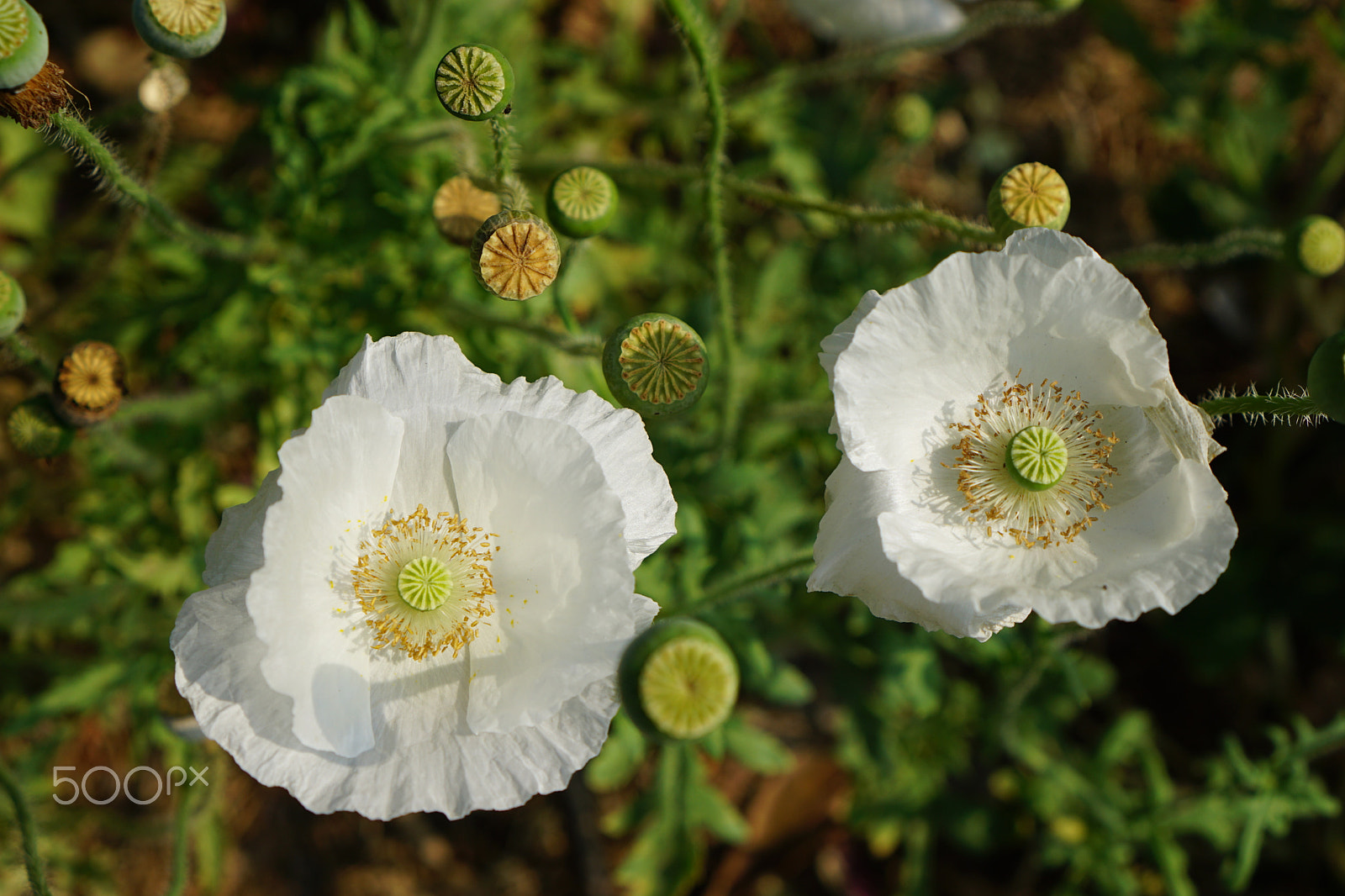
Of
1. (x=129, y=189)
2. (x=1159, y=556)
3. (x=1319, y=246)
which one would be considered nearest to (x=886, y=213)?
(x=1159, y=556)

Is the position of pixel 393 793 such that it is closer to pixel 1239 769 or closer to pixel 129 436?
pixel 129 436

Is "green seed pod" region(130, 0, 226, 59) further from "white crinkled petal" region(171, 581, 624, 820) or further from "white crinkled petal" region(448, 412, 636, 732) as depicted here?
"white crinkled petal" region(171, 581, 624, 820)

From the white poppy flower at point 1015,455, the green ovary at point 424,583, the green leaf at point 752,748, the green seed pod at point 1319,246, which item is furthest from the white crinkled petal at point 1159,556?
the green leaf at point 752,748

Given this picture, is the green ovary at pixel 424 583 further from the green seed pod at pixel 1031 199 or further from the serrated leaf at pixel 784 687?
the green seed pod at pixel 1031 199

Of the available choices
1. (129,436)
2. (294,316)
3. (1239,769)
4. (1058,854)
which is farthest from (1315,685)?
(129,436)

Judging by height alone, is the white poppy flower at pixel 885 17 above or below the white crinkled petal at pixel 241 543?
above

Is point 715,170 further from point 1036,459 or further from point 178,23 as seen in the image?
point 178,23
